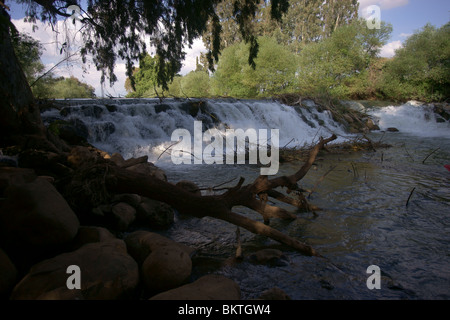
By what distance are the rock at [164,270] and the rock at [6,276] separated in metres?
0.80

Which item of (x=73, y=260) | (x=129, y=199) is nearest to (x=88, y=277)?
(x=73, y=260)

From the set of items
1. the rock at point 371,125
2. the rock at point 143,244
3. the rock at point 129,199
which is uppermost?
the rock at point 371,125

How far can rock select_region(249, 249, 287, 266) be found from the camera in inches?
98.7

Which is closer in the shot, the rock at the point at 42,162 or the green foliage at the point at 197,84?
the rock at the point at 42,162

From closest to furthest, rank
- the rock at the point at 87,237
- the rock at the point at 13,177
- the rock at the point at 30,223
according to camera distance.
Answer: the rock at the point at 30,223 → the rock at the point at 87,237 → the rock at the point at 13,177

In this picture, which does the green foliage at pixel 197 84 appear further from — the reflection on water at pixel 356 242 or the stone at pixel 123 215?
the stone at pixel 123 215

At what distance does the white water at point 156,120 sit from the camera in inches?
314

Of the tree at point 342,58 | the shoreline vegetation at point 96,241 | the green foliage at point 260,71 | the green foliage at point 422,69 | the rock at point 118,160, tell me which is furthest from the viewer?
the tree at point 342,58

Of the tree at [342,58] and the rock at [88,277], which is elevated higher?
the tree at [342,58]

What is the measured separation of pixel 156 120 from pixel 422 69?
963 inches

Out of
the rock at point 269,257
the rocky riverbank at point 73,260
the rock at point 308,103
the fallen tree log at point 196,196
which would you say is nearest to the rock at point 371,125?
the rock at point 308,103

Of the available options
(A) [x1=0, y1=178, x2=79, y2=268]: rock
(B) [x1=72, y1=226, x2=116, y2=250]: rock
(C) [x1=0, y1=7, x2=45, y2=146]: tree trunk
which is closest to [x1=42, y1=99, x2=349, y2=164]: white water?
(C) [x1=0, y1=7, x2=45, y2=146]: tree trunk

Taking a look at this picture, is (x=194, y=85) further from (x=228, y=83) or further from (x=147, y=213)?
(x=147, y=213)

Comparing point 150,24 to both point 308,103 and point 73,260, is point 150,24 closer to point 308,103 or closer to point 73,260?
point 73,260
